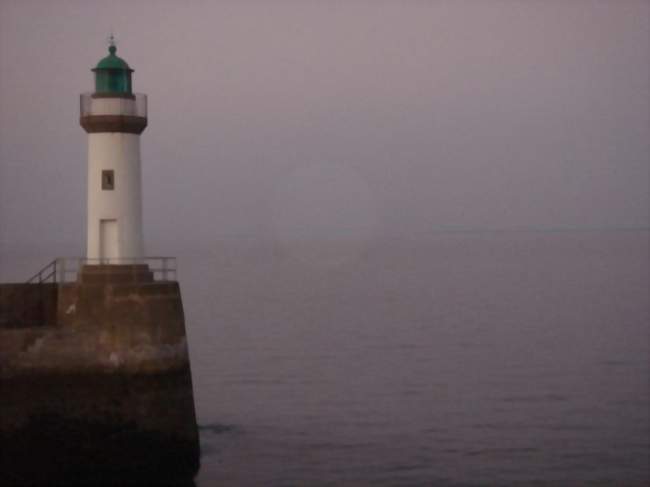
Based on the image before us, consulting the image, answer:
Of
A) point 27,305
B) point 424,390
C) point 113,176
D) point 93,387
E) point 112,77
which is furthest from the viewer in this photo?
point 424,390

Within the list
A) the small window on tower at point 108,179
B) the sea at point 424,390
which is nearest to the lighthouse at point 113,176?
the small window on tower at point 108,179

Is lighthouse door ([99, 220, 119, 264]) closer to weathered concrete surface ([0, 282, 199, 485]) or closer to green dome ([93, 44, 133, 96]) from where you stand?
weathered concrete surface ([0, 282, 199, 485])

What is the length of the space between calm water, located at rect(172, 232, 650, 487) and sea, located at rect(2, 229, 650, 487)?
9 cm

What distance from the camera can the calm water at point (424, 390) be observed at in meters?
26.9

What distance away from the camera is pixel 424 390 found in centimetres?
3884

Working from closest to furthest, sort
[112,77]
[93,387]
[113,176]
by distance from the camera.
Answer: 1. [93,387]
2. [113,176]
3. [112,77]

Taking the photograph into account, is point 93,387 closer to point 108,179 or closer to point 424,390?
point 108,179

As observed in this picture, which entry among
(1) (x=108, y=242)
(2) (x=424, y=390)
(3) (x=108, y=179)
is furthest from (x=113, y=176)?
(2) (x=424, y=390)

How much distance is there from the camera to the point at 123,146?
25.2m

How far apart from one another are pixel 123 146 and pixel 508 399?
698 inches

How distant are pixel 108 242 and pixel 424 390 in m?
17.1

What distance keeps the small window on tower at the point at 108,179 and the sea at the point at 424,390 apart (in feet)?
23.3

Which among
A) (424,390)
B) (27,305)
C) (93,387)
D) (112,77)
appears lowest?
(93,387)

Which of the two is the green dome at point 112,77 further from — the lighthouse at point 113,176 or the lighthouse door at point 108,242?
the lighthouse door at point 108,242
